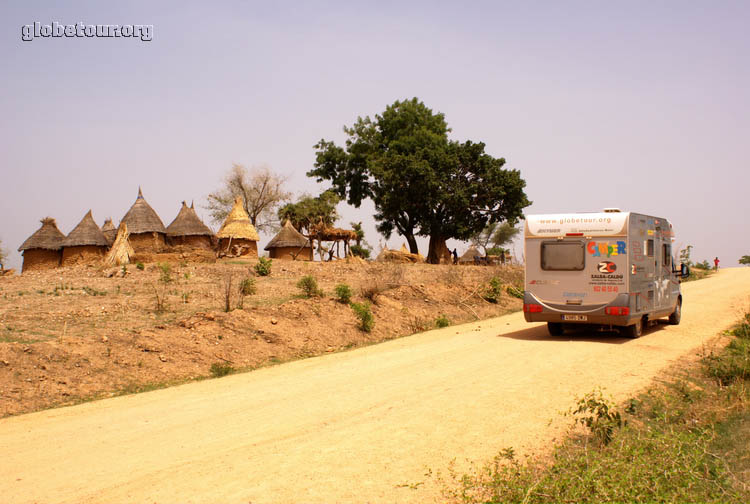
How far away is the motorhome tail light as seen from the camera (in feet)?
42.7

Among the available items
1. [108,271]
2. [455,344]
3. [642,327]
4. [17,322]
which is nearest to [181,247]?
[108,271]

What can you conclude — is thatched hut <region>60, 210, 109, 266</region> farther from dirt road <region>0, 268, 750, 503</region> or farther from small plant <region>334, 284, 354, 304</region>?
dirt road <region>0, 268, 750, 503</region>

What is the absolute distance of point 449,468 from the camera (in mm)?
5723

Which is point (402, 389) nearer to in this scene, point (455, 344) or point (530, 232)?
point (455, 344)

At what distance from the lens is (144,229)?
3075 cm

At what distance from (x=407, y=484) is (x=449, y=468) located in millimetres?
569

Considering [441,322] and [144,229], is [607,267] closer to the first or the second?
[441,322]

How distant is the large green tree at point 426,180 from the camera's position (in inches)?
1673

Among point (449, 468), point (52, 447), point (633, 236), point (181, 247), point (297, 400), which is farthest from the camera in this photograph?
point (181, 247)

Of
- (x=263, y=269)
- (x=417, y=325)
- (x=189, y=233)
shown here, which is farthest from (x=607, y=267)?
(x=189, y=233)

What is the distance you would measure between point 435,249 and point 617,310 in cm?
3197

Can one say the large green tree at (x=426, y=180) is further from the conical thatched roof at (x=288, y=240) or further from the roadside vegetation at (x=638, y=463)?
the roadside vegetation at (x=638, y=463)

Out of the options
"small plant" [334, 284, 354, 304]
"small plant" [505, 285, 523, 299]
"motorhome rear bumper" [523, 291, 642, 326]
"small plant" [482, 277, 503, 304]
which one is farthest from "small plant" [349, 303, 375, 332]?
"small plant" [505, 285, 523, 299]

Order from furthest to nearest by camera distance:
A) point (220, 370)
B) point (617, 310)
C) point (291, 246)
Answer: point (291, 246)
point (617, 310)
point (220, 370)
